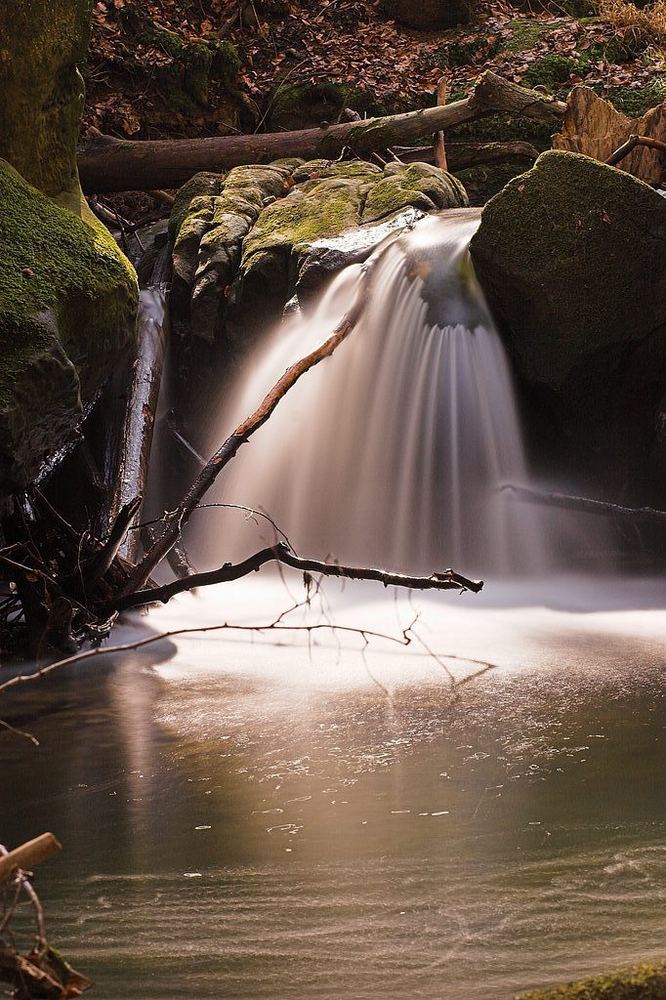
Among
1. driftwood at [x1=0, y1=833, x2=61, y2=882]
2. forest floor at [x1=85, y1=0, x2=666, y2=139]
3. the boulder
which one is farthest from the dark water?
the boulder

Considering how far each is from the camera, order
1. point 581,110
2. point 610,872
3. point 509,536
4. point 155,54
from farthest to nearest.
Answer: point 155,54 → point 581,110 → point 509,536 → point 610,872

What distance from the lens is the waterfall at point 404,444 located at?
7.12 meters

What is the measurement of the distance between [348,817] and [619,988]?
4.08 ft

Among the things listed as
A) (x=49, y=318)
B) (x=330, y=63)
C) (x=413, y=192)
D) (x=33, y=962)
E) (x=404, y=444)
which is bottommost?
(x=33, y=962)

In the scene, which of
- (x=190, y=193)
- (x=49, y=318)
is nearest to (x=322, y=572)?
(x=49, y=318)

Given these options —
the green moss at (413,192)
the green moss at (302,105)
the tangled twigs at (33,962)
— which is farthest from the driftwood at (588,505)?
the green moss at (302,105)

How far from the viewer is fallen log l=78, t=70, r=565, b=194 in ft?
36.1

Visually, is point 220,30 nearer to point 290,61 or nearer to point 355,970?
point 290,61

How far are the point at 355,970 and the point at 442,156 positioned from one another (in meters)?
10.1

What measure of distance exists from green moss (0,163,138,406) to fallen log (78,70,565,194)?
20.9 feet

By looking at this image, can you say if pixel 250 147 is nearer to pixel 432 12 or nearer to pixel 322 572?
pixel 432 12

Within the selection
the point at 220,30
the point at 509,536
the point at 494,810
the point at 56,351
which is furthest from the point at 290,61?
the point at 494,810

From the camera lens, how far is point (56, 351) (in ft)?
14.5

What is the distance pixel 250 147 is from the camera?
1117 cm
